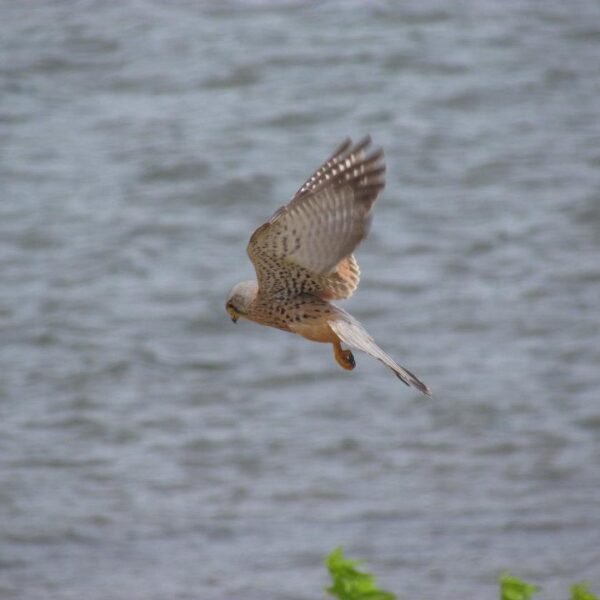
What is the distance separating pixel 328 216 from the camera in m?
4.41

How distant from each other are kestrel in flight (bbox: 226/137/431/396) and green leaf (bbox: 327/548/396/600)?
1.99 ft

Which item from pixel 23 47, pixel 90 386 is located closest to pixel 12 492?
pixel 90 386

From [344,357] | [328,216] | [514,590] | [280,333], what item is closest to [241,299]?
[344,357]

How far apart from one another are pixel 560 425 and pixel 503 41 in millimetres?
5790

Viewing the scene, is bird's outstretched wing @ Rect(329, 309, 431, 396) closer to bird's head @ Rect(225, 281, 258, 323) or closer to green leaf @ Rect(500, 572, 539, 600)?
bird's head @ Rect(225, 281, 258, 323)

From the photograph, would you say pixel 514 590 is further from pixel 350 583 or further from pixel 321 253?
pixel 321 253

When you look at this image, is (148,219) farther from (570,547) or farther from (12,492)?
(570,547)

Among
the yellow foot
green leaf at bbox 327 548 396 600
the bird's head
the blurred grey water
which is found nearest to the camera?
green leaf at bbox 327 548 396 600

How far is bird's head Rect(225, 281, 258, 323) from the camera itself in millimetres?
4965

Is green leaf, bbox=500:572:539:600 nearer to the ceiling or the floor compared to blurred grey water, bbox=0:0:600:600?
nearer to the ceiling

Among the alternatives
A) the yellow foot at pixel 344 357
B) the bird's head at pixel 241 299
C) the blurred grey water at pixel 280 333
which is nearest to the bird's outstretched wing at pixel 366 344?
the yellow foot at pixel 344 357

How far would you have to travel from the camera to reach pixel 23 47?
13.6 m

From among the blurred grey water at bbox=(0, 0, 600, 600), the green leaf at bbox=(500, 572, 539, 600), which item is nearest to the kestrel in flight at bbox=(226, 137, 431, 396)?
the green leaf at bbox=(500, 572, 539, 600)

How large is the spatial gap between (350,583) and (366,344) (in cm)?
84
